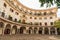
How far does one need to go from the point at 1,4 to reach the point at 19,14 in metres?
12.4

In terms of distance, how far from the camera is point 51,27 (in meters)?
41.7

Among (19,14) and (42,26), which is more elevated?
(19,14)

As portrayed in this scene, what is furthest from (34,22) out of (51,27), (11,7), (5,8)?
(5,8)

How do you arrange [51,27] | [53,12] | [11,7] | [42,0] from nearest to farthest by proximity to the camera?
[42,0] → [11,7] → [51,27] → [53,12]

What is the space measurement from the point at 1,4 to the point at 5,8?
2310mm

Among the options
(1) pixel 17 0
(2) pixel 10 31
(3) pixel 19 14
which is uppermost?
(1) pixel 17 0

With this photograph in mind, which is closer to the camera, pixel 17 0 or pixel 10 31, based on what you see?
pixel 10 31

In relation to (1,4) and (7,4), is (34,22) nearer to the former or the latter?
(7,4)

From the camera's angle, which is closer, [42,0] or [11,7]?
[42,0]


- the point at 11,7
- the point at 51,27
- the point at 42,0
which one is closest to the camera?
the point at 42,0

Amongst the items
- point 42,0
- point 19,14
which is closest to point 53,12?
point 19,14

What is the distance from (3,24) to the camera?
24.9m

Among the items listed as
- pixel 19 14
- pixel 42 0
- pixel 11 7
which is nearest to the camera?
pixel 42 0

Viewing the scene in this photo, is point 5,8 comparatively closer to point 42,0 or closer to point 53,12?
point 42,0
